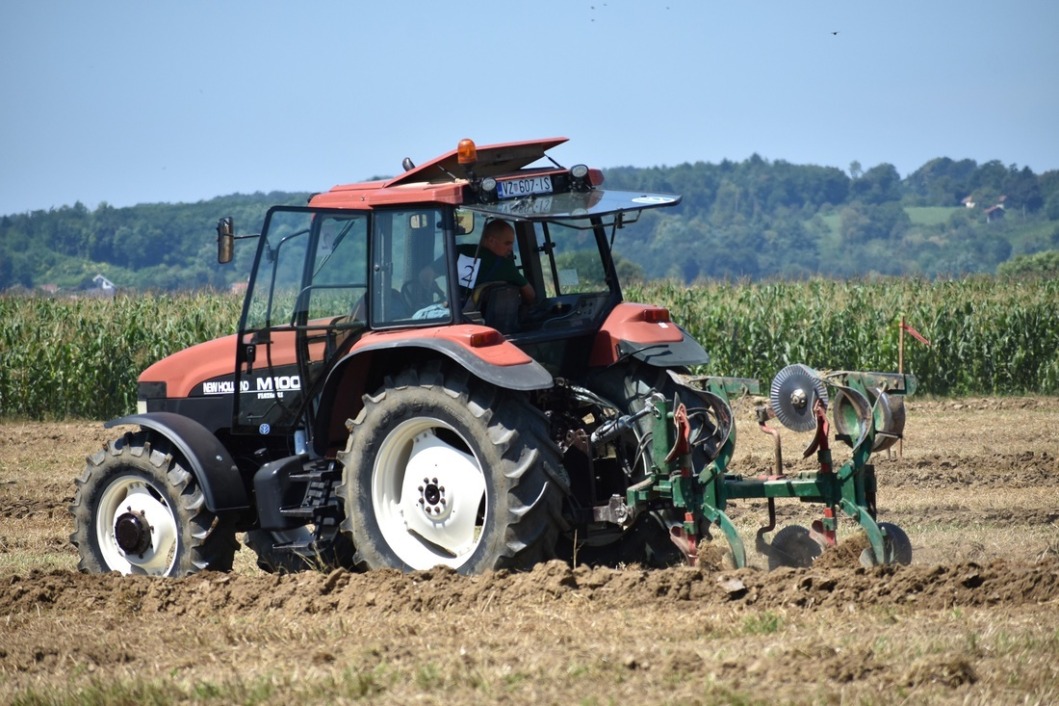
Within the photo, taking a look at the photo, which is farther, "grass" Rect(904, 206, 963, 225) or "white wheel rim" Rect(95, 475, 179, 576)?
"grass" Rect(904, 206, 963, 225)

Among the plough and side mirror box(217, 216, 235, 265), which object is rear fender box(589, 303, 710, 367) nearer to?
the plough

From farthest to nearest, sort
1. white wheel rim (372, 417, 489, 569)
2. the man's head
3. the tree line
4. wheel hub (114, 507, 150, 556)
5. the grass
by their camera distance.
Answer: the grass < the tree line < wheel hub (114, 507, 150, 556) < the man's head < white wheel rim (372, 417, 489, 569)

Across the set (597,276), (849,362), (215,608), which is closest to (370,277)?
(597,276)

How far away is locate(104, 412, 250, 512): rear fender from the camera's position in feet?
25.5

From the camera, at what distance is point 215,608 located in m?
7.02

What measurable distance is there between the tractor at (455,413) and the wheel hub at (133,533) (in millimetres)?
14

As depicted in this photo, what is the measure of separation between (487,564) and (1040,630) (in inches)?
109

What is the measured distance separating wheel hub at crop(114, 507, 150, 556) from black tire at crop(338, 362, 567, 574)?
1485mm

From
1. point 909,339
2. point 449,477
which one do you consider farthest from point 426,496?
point 909,339

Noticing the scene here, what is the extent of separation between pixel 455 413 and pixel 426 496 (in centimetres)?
62

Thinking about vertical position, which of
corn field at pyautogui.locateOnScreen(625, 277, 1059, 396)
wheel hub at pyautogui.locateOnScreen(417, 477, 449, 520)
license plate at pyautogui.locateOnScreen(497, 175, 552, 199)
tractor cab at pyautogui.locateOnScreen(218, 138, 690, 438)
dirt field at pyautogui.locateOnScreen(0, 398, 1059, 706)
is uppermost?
license plate at pyautogui.locateOnScreen(497, 175, 552, 199)

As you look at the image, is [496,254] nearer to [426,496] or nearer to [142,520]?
[426,496]

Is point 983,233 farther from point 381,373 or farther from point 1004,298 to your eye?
point 381,373

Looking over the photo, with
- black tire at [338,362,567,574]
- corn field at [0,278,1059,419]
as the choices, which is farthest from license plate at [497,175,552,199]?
corn field at [0,278,1059,419]
